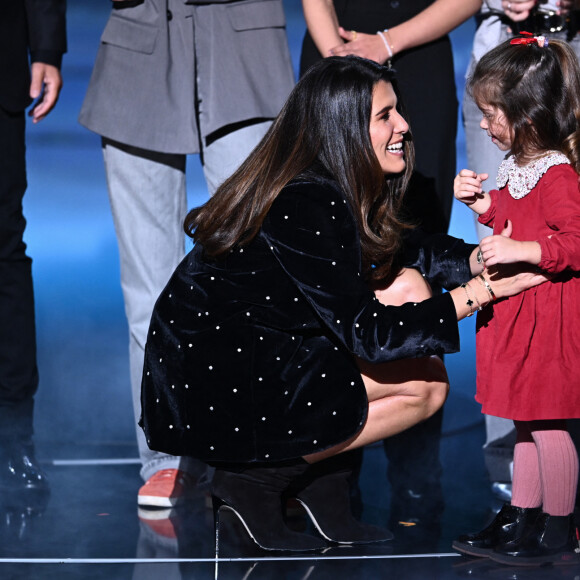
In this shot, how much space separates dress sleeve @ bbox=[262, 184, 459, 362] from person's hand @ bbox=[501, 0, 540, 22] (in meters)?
0.73

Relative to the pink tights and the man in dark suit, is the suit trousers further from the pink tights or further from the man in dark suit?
the pink tights

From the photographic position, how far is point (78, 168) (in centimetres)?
495

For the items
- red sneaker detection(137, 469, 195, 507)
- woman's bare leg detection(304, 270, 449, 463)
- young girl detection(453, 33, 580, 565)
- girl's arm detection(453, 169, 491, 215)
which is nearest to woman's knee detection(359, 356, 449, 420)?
woman's bare leg detection(304, 270, 449, 463)

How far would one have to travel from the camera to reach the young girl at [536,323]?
1.92 meters

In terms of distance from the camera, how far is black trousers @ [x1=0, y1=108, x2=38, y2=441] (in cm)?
258

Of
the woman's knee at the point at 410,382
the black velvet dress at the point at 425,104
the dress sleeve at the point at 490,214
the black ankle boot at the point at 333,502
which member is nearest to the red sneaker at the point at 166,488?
the black ankle boot at the point at 333,502

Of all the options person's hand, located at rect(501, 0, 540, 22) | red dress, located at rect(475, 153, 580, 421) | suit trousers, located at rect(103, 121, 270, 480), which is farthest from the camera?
suit trousers, located at rect(103, 121, 270, 480)

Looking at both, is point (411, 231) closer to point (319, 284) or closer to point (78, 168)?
point (319, 284)

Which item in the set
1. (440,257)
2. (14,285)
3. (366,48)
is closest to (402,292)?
(440,257)

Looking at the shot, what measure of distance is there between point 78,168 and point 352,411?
3263 millimetres

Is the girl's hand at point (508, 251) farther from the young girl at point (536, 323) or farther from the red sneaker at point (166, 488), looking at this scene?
the red sneaker at point (166, 488)

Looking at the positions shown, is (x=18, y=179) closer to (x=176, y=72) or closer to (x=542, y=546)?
(x=176, y=72)

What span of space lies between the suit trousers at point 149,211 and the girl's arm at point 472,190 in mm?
600

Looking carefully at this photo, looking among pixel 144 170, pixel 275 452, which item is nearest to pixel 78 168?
pixel 144 170
